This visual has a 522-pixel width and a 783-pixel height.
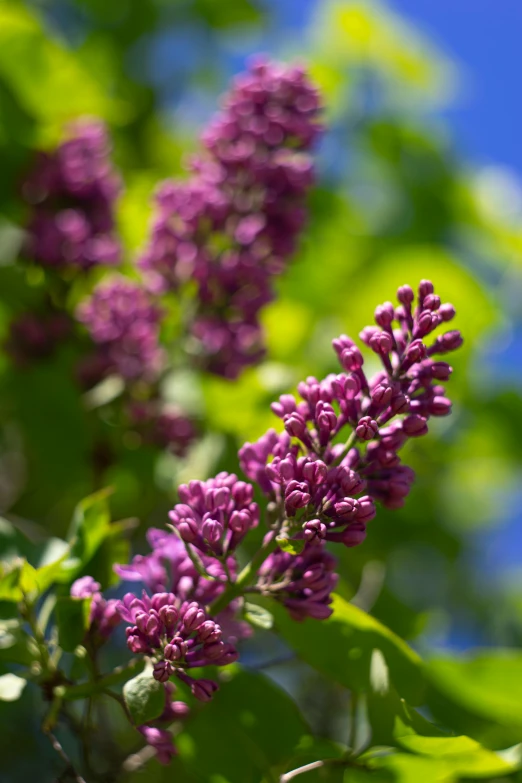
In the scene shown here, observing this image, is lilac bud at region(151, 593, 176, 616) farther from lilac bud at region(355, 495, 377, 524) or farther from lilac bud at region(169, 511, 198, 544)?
lilac bud at region(355, 495, 377, 524)

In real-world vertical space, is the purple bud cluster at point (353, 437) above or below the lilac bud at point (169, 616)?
above

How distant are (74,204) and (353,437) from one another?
139cm

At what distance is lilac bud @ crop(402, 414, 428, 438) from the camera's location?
41.2 inches

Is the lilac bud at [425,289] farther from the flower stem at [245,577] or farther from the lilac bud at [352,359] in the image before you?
the flower stem at [245,577]

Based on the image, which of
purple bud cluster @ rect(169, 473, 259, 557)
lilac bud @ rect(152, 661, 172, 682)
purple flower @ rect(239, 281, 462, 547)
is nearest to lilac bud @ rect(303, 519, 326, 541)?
purple flower @ rect(239, 281, 462, 547)

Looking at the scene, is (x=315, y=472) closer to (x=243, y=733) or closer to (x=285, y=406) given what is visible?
(x=285, y=406)

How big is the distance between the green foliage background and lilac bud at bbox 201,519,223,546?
10.0 inches

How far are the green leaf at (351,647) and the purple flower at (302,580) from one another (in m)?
0.13

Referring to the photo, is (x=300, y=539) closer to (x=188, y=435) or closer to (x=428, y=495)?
(x=188, y=435)

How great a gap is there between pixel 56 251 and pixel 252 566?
4.08ft

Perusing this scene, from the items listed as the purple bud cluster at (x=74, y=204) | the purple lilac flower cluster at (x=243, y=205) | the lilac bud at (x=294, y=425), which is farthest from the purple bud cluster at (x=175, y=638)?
the purple bud cluster at (x=74, y=204)

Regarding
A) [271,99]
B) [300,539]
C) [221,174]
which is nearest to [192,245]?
[221,174]

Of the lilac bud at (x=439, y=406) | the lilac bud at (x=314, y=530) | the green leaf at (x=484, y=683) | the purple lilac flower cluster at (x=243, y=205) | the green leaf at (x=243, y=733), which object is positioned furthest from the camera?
the purple lilac flower cluster at (x=243, y=205)

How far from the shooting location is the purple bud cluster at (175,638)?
98 cm
